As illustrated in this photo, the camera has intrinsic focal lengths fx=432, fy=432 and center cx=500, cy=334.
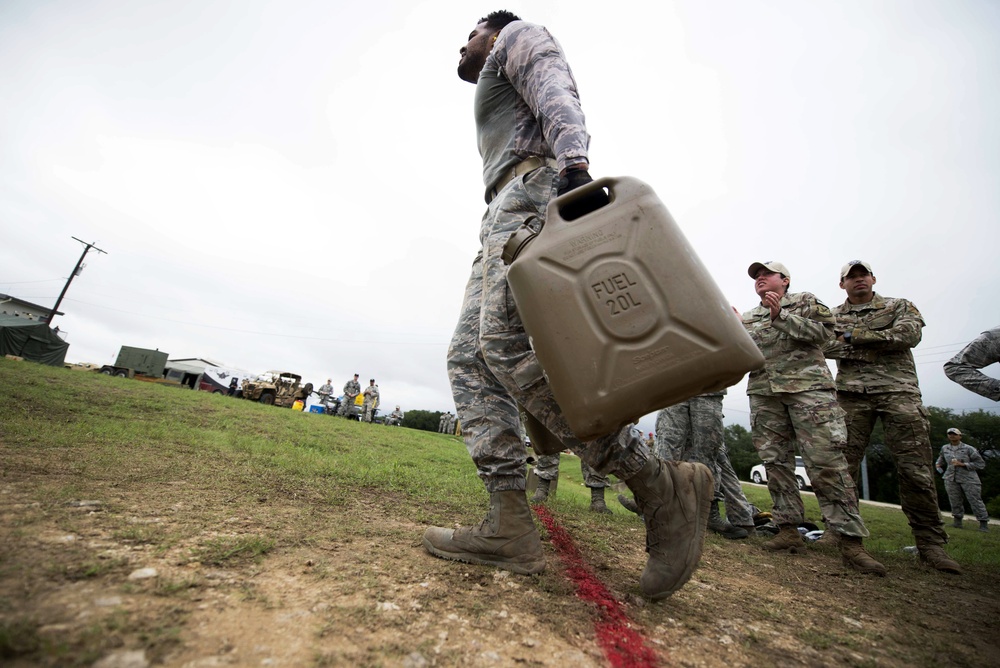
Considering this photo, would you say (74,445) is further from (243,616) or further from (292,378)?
(292,378)

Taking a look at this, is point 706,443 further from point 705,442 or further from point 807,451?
point 807,451

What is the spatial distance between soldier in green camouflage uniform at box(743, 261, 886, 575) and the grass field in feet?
1.18

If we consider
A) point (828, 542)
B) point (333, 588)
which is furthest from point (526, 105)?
point (828, 542)

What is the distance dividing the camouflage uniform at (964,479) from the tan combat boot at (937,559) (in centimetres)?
698

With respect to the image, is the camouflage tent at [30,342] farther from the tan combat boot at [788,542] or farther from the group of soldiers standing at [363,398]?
the tan combat boot at [788,542]

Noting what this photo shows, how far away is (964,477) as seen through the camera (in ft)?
25.0

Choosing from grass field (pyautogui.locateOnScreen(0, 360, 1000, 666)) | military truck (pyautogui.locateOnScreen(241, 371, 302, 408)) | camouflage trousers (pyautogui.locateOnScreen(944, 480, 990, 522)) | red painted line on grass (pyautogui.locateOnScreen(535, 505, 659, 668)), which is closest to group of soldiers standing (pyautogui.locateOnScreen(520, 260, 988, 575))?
grass field (pyautogui.locateOnScreen(0, 360, 1000, 666))

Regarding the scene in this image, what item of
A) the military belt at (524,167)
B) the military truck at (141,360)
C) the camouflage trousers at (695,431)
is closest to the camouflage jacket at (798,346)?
the camouflage trousers at (695,431)

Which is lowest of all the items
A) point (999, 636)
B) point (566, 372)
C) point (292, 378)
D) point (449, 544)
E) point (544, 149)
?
point (999, 636)

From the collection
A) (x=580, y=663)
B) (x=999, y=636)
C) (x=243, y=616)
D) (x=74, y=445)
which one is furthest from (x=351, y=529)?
(x=999, y=636)

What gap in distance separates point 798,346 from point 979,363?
1.14 m

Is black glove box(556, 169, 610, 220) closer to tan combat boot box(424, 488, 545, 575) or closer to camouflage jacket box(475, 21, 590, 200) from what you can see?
camouflage jacket box(475, 21, 590, 200)

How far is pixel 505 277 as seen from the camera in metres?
1.64

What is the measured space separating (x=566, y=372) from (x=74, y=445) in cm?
281
